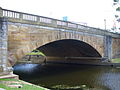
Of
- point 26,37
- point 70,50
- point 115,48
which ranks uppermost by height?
point 26,37

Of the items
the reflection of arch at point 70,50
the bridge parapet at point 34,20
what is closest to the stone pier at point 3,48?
the bridge parapet at point 34,20

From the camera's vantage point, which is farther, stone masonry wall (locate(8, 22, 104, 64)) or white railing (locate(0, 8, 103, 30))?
stone masonry wall (locate(8, 22, 104, 64))

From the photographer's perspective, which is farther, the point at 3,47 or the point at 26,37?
the point at 26,37

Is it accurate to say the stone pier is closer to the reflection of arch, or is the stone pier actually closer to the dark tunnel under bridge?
the dark tunnel under bridge

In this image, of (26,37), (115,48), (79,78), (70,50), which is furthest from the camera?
(115,48)

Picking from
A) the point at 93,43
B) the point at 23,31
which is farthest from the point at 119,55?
the point at 23,31

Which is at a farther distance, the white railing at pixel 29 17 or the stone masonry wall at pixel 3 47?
the white railing at pixel 29 17

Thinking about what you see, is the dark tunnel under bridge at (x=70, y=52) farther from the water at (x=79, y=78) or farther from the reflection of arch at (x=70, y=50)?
the water at (x=79, y=78)

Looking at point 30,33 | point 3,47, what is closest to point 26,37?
point 30,33

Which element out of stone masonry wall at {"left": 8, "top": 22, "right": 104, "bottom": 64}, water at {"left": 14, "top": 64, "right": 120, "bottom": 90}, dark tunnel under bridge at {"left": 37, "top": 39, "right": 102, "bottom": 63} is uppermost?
stone masonry wall at {"left": 8, "top": 22, "right": 104, "bottom": 64}

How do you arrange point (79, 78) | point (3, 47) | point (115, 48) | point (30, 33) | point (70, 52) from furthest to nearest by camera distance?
point (70, 52) → point (115, 48) → point (79, 78) → point (30, 33) → point (3, 47)

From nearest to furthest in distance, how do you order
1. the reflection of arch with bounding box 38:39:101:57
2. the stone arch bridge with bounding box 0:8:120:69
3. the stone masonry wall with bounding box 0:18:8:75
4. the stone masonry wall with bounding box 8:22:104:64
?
the stone masonry wall with bounding box 0:18:8:75 < the stone arch bridge with bounding box 0:8:120:69 < the stone masonry wall with bounding box 8:22:104:64 < the reflection of arch with bounding box 38:39:101:57

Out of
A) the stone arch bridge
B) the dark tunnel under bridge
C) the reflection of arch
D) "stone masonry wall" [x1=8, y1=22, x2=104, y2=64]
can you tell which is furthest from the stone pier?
the reflection of arch

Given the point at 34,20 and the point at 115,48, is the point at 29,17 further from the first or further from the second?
the point at 115,48
